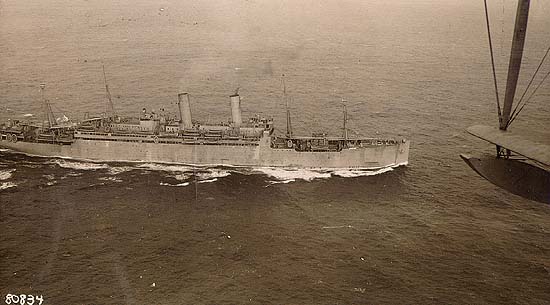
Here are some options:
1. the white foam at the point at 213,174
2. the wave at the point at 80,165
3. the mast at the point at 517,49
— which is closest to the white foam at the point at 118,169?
the wave at the point at 80,165

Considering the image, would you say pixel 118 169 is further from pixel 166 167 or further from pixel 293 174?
pixel 293 174

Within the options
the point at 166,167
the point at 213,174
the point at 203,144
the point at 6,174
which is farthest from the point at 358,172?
the point at 6,174

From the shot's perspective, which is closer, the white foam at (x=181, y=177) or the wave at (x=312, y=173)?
the white foam at (x=181, y=177)

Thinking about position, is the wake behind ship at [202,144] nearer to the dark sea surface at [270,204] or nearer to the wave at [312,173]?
the wave at [312,173]

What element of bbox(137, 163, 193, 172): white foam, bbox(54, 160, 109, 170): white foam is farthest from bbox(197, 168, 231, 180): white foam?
bbox(54, 160, 109, 170): white foam

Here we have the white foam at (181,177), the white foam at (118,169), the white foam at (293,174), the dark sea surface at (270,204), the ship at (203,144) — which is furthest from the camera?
the ship at (203,144)

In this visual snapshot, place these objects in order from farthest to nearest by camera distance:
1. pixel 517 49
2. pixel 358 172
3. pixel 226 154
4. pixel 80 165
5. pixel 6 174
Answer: pixel 226 154 < pixel 80 165 < pixel 358 172 < pixel 6 174 < pixel 517 49
